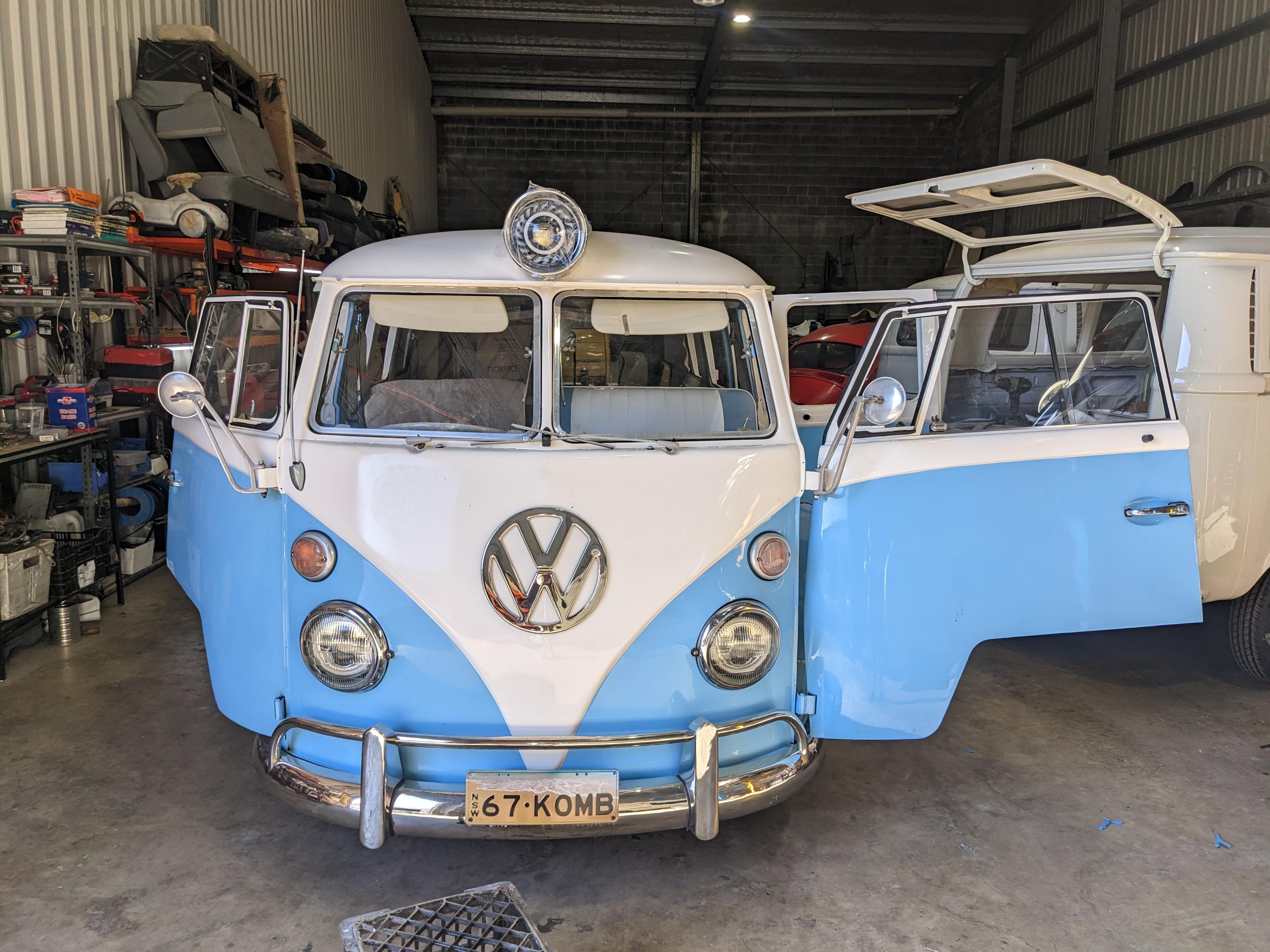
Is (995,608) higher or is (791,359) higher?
(791,359)

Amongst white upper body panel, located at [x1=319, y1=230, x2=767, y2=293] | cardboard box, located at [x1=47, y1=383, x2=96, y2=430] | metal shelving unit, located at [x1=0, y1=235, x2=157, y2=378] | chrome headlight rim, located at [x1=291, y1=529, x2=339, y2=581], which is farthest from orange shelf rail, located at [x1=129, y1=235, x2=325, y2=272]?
chrome headlight rim, located at [x1=291, y1=529, x2=339, y2=581]

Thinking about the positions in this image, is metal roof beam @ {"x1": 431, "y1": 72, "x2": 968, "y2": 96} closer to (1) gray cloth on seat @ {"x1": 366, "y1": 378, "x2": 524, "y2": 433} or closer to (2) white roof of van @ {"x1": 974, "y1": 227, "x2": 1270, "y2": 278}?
(2) white roof of van @ {"x1": 974, "y1": 227, "x2": 1270, "y2": 278}

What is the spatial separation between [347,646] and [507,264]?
1.26 meters

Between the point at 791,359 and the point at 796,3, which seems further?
the point at 796,3

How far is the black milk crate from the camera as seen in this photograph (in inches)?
186

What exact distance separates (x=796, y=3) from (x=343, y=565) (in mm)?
12959

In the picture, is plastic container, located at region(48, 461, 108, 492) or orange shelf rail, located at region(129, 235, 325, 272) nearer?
plastic container, located at region(48, 461, 108, 492)

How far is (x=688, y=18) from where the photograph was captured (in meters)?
13.7

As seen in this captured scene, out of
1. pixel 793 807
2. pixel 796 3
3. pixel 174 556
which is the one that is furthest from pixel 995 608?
pixel 796 3

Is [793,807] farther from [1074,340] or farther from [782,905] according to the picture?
[1074,340]

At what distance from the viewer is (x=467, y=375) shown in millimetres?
3062

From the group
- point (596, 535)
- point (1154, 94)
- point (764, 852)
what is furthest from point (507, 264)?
point (1154, 94)

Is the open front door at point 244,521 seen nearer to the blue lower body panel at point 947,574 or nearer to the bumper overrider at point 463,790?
the bumper overrider at point 463,790

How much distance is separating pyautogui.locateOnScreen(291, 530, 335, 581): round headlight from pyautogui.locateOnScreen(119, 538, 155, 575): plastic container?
3.52 metres
